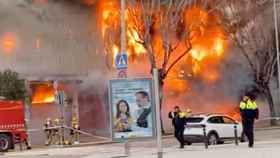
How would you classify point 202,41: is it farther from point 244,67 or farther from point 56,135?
point 56,135

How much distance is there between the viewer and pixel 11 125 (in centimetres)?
3469

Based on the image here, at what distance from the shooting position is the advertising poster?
1950 centimetres

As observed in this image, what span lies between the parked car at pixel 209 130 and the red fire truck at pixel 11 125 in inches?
351

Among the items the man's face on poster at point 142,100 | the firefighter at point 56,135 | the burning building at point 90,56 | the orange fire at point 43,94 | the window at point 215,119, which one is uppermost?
the burning building at point 90,56

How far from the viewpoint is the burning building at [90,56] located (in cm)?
4625

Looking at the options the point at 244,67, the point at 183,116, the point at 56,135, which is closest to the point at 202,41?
the point at 244,67

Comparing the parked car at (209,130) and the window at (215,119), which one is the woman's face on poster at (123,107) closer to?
the parked car at (209,130)

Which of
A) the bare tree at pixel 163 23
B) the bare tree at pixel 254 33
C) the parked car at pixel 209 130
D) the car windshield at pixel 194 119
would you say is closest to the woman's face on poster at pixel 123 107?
the parked car at pixel 209 130

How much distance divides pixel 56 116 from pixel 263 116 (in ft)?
64.2

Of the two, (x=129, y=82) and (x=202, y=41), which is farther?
(x=202, y=41)

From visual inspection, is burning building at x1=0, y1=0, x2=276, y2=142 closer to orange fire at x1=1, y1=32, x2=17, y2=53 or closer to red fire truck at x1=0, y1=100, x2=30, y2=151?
orange fire at x1=1, y1=32, x2=17, y2=53

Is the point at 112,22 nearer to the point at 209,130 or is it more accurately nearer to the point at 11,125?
the point at 11,125

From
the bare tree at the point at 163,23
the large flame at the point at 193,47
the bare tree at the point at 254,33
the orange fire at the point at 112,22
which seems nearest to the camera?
the bare tree at the point at 163,23

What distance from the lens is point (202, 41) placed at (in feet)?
182
